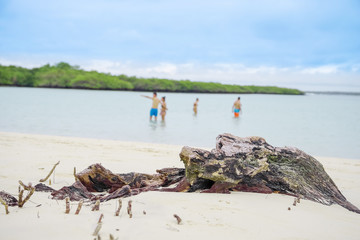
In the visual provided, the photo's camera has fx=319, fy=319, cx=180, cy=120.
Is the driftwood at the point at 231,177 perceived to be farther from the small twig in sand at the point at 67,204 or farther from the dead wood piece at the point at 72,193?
the small twig in sand at the point at 67,204

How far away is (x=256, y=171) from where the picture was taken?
12.1 ft

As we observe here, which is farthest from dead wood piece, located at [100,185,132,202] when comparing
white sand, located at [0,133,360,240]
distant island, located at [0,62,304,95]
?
distant island, located at [0,62,304,95]

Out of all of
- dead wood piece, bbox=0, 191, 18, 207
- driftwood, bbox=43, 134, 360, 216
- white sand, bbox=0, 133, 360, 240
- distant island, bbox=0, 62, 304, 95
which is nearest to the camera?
white sand, bbox=0, 133, 360, 240

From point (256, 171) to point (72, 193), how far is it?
211 centimetres

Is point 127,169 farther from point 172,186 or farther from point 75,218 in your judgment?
point 75,218

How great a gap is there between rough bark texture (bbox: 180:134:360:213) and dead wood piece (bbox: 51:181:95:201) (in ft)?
3.95

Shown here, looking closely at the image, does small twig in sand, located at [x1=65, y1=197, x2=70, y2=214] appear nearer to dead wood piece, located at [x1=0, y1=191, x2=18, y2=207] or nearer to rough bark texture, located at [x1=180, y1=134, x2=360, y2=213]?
dead wood piece, located at [x1=0, y1=191, x2=18, y2=207]

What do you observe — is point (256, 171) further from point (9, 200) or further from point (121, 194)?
point (9, 200)

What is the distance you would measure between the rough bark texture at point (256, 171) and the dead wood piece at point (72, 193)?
1205mm

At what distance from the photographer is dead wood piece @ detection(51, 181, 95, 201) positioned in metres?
3.50

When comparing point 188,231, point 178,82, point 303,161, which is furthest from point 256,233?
point 178,82

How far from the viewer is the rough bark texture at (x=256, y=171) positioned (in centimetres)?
362

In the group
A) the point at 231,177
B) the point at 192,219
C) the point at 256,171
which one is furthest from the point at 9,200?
the point at 256,171

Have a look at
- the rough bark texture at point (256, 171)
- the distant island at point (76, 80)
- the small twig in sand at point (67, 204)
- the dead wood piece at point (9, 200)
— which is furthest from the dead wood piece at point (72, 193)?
the distant island at point (76, 80)
